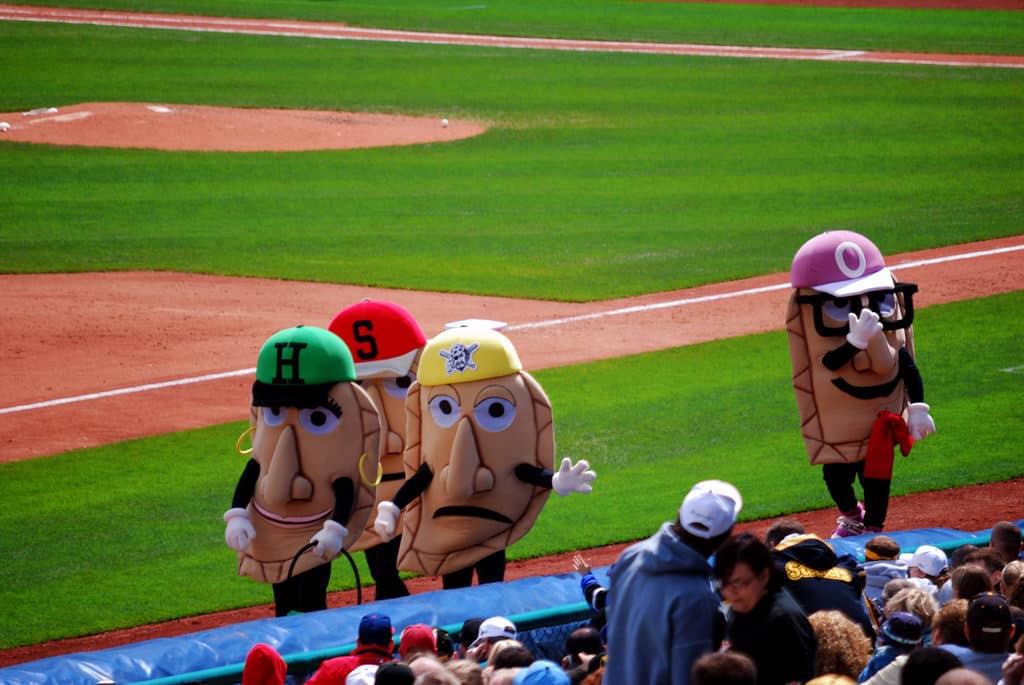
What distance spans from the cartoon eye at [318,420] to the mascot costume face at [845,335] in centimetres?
336

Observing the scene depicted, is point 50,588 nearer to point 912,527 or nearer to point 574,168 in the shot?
point 912,527

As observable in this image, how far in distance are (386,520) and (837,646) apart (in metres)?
3.75

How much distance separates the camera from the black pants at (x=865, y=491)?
1022 centimetres

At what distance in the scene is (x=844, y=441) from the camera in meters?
10.3

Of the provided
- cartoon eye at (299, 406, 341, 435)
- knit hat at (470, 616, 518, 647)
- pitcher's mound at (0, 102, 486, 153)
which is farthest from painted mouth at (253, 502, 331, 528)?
pitcher's mound at (0, 102, 486, 153)

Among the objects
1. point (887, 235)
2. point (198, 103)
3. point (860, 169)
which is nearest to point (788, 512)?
point (887, 235)

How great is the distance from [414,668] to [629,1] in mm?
52676

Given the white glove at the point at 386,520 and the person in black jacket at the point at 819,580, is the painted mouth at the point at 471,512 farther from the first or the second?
the person in black jacket at the point at 819,580

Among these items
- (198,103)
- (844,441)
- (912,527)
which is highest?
(198,103)

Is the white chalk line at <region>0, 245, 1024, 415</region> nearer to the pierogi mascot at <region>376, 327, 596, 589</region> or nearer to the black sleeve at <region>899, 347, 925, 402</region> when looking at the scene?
the black sleeve at <region>899, 347, 925, 402</region>

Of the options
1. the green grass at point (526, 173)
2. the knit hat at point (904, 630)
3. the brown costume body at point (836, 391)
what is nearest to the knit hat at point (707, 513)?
the knit hat at point (904, 630)

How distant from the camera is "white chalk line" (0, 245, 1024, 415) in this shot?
14898 mm

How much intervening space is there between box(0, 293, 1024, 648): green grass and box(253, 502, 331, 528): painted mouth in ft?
4.91

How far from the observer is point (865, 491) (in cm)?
1032
